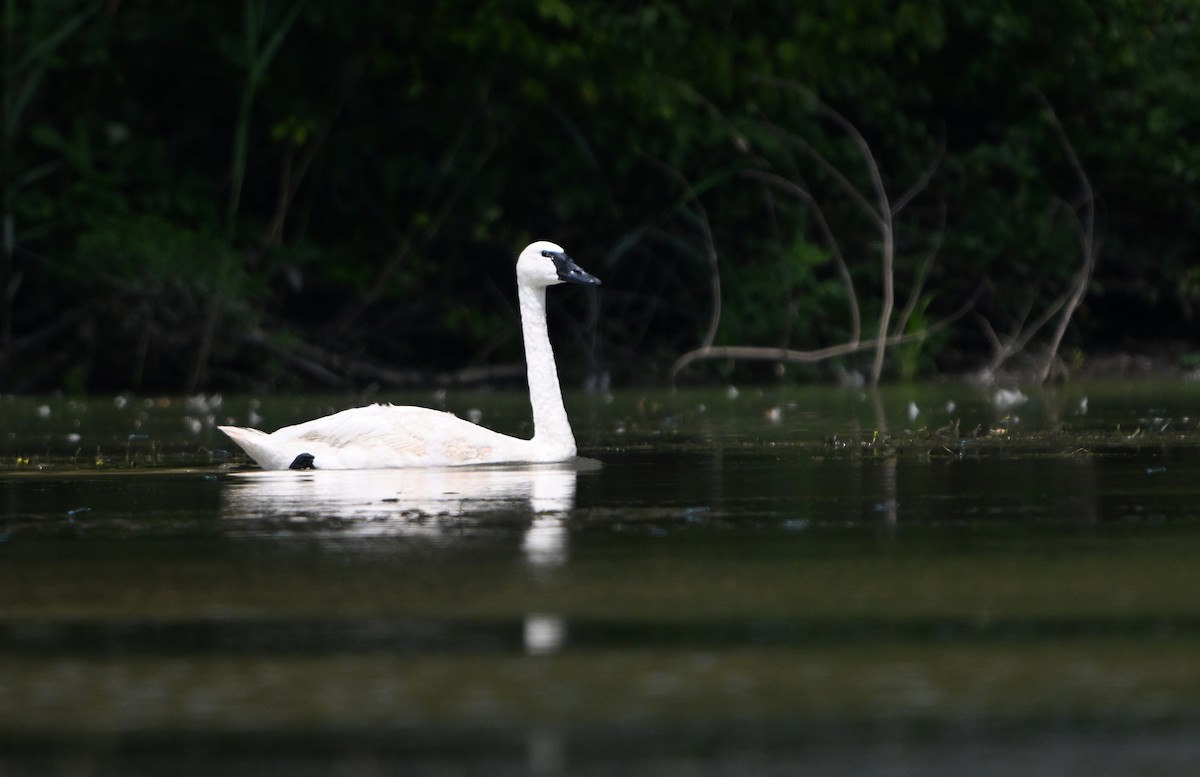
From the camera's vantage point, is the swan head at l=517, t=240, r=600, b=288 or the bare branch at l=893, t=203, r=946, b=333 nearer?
the swan head at l=517, t=240, r=600, b=288

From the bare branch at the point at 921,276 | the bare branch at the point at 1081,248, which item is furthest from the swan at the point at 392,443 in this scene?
the bare branch at the point at 921,276

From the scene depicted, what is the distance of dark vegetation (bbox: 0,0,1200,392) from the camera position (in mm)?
22516

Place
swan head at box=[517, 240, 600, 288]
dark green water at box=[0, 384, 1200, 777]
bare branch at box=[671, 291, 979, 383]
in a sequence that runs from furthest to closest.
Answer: bare branch at box=[671, 291, 979, 383]
swan head at box=[517, 240, 600, 288]
dark green water at box=[0, 384, 1200, 777]

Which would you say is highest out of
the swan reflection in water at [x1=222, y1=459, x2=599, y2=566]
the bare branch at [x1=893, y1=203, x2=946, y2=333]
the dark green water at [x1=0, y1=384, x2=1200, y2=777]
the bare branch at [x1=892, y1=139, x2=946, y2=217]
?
the bare branch at [x1=892, y1=139, x2=946, y2=217]

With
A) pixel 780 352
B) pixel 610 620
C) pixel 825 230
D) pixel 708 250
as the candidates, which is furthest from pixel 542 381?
pixel 708 250

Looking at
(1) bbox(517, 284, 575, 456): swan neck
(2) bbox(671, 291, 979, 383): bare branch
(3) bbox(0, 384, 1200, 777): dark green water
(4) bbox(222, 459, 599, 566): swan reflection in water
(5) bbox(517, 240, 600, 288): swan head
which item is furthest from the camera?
(2) bbox(671, 291, 979, 383): bare branch

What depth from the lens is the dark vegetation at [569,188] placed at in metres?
22.5

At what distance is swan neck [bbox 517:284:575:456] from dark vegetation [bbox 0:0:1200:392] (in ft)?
31.2

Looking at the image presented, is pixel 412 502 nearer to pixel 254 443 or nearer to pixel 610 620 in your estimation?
pixel 254 443

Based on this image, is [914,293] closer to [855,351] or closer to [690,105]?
[855,351]

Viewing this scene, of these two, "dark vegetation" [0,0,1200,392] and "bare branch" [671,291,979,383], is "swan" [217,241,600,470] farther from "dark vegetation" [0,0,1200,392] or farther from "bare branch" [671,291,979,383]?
"dark vegetation" [0,0,1200,392]

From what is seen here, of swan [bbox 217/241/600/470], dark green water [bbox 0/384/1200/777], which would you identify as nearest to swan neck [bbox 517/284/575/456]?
swan [bbox 217/241/600/470]

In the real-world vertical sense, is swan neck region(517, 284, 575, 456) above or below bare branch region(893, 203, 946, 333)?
below

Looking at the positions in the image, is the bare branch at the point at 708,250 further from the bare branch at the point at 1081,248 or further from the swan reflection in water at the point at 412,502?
the swan reflection in water at the point at 412,502
